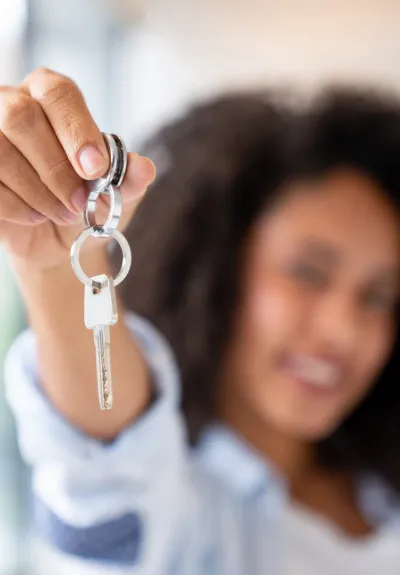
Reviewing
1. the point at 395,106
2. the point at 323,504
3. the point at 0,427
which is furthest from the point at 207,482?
the point at 395,106

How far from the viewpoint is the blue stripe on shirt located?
0.44 m

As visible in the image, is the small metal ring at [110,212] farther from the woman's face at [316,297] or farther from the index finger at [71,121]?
the woman's face at [316,297]

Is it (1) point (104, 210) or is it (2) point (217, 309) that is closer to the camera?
(1) point (104, 210)

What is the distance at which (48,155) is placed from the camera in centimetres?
23

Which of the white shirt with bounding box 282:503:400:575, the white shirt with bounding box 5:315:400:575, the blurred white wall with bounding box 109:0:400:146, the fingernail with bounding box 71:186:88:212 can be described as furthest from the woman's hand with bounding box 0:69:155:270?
the blurred white wall with bounding box 109:0:400:146

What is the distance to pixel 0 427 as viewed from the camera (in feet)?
2.40

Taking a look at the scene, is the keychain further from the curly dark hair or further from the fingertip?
the curly dark hair

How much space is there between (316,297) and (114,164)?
414mm

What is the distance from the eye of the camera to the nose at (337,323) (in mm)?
599

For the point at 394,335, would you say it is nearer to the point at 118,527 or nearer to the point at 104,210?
the point at 118,527

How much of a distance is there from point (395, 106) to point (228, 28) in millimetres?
256

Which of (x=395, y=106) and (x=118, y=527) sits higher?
(x=395, y=106)

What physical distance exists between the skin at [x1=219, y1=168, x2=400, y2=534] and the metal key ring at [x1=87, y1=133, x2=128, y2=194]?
40cm

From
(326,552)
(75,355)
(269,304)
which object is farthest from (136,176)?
(326,552)
